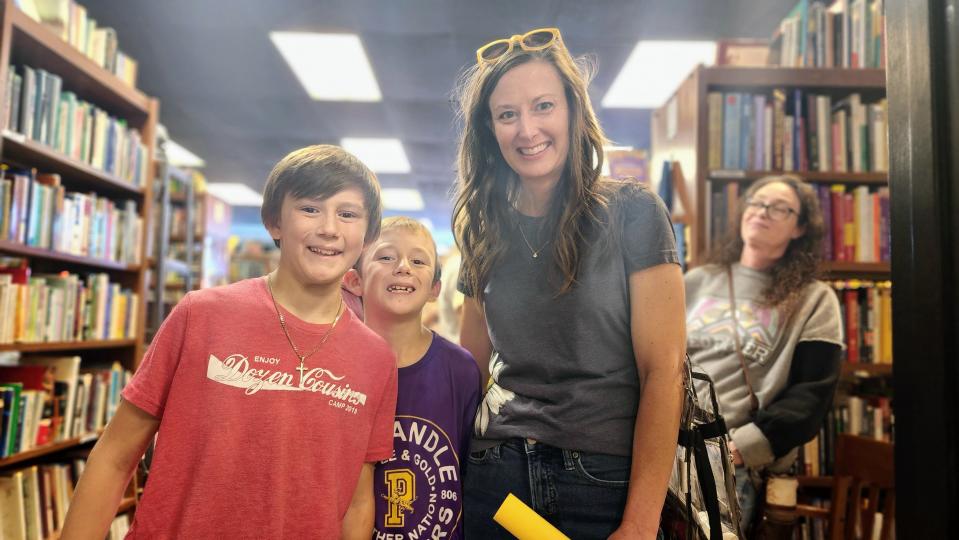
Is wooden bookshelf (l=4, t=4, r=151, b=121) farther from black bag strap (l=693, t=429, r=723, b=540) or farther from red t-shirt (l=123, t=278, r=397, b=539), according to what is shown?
black bag strap (l=693, t=429, r=723, b=540)

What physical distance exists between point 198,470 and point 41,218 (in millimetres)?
2300

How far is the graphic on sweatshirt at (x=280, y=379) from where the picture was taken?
98cm

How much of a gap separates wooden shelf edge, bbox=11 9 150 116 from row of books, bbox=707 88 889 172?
9.21ft

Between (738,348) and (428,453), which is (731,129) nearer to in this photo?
(738,348)

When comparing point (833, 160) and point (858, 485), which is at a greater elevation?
point (833, 160)

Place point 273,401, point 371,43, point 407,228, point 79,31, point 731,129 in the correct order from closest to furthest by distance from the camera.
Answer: point 273,401 < point 407,228 < point 731,129 < point 79,31 < point 371,43

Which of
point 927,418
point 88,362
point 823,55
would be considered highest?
point 823,55

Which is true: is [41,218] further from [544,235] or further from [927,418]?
[927,418]

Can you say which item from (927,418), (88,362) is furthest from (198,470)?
(88,362)

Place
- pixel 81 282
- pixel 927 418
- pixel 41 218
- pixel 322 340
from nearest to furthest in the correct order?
pixel 927 418
pixel 322 340
pixel 41 218
pixel 81 282

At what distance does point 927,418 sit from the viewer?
2.17 feet

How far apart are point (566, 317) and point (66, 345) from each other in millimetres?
2746

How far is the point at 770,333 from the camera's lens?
1.91 m

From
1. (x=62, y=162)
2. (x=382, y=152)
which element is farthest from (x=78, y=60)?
(x=382, y=152)
